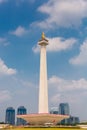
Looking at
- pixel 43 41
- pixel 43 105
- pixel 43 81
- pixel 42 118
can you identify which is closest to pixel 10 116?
pixel 43 105

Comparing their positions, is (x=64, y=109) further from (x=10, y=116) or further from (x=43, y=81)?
(x=43, y=81)

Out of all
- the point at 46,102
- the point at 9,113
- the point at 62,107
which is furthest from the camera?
the point at 62,107

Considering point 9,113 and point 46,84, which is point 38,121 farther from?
point 9,113

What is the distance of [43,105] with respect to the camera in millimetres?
66250

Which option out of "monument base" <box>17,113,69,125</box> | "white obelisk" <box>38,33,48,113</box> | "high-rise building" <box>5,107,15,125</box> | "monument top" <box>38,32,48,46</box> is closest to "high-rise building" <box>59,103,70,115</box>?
"high-rise building" <box>5,107,15,125</box>

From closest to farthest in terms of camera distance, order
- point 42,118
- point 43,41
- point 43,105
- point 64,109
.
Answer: point 42,118 → point 43,105 → point 43,41 → point 64,109

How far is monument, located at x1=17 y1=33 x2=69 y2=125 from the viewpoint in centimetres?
6145

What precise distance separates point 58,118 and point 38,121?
5.43m

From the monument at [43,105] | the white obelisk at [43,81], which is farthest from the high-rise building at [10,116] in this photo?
the white obelisk at [43,81]

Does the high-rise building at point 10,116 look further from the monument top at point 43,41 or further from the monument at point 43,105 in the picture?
the monument top at point 43,41

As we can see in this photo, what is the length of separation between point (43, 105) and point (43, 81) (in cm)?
664

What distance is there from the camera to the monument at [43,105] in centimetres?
6145

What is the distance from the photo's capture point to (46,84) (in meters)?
68.2

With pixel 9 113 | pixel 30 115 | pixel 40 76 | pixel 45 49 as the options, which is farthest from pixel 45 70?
pixel 9 113
